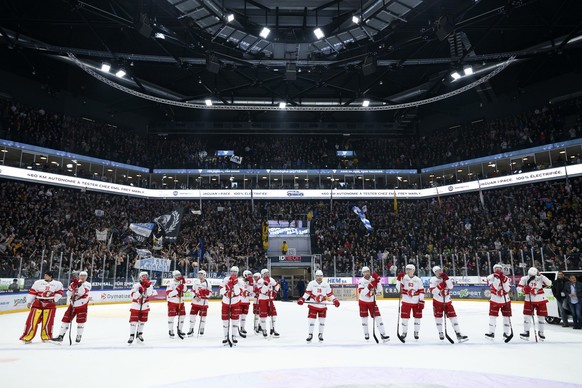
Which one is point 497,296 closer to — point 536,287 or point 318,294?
point 536,287

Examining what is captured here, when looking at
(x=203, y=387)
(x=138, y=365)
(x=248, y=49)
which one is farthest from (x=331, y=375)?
(x=248, y=49)

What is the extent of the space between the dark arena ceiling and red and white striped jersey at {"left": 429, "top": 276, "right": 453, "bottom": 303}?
660 inches

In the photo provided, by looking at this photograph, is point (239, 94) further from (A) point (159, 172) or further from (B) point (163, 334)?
(B) point (163, 334)

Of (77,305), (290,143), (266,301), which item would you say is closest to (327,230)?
(290,143)

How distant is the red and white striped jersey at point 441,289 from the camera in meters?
10.2

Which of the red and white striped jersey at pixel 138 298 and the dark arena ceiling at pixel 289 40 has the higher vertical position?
the dark arena ceiling at pixel 289 40

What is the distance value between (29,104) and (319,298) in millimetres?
34089

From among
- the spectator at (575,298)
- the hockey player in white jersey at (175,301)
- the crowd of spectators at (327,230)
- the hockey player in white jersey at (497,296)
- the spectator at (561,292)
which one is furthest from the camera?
the crowd of spectators at (327,230)

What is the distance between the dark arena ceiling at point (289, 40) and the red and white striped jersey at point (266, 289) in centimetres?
1672

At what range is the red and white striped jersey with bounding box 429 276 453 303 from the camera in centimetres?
1016

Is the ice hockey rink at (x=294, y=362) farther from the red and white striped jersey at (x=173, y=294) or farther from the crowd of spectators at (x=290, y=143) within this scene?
the crowd of spectators at (x=290, y=143)

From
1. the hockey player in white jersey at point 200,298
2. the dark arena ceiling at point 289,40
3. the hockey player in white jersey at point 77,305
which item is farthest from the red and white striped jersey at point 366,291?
the dark arena ceiling at point 289,40

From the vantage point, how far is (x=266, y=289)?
1140cm

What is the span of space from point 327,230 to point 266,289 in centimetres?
2374
